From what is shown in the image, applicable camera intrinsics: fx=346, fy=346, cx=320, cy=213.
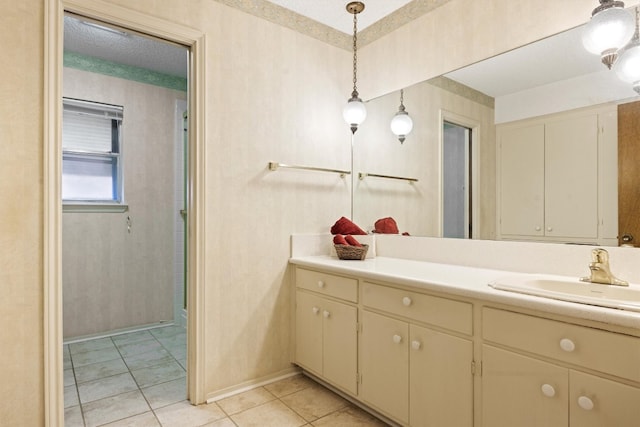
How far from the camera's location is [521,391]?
3.96ft

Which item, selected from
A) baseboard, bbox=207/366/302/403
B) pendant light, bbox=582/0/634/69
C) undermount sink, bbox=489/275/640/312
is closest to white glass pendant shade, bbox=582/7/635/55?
pendant light, bbox=582/0/634/69

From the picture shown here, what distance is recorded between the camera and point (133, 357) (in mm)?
2693

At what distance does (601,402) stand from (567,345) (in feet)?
0.55

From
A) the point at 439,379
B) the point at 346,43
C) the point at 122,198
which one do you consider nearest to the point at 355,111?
the point at 346,43

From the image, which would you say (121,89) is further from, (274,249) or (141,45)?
(274,249)

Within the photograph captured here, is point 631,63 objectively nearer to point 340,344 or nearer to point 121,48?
point 340,344

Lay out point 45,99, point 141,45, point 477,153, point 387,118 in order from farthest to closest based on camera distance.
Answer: point 141,45, point 387,118, point 477,153, point 45,99

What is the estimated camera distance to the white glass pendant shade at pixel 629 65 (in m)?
1.41

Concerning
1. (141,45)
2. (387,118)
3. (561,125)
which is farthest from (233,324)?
(141,45)

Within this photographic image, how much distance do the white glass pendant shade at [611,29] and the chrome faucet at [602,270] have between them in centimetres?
81

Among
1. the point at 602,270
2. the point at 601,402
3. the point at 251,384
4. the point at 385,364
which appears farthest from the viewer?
the point at 251,384

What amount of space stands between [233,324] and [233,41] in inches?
69.5

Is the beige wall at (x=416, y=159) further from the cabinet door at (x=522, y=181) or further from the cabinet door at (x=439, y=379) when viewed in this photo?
the cabinet door at (x=439, y=379)

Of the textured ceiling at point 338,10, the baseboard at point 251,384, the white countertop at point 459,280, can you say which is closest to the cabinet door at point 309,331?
the baseboard at point 251,384
